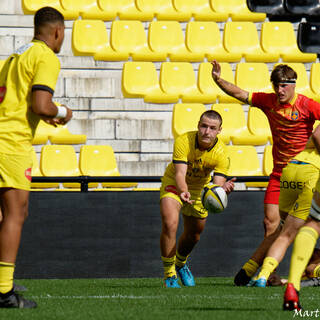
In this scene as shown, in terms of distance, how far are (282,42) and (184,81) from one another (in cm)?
189

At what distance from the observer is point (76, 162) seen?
10000 mm

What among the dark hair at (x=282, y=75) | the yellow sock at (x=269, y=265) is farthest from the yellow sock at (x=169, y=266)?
the dark hair at (x=282, y=75)

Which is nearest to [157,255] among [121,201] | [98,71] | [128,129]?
[121,201]

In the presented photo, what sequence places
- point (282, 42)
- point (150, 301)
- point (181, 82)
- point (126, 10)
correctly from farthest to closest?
1. point (282, 42)
2. point (126, 10)
3. point (181, 82)
4. point (150, 301)

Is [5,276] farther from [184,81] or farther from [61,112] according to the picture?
[184,81]

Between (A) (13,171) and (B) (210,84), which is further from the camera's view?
(B) (210,84)

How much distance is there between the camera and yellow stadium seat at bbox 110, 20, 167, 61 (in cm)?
1162

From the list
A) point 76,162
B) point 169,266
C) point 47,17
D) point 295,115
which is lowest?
point 169,266

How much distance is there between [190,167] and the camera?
7.48 metres

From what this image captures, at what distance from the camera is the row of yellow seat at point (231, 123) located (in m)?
10.8

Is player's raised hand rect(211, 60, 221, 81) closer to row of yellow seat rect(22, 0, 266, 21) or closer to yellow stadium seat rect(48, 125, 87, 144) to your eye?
yellow stadium seat rect(48, 125, 87, 144)

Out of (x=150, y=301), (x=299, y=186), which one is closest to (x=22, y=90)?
(x=150, y=301)

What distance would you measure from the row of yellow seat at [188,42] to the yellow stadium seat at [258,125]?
3.95 feet

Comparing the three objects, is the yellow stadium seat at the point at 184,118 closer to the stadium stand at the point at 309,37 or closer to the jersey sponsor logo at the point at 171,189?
the stadium stand at the point at 309,37
